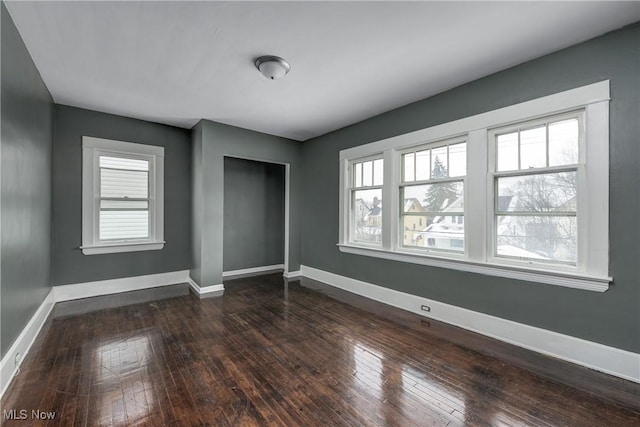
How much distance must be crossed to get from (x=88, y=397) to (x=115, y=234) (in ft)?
10.1

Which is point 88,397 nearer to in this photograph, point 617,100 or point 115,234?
point 115,234

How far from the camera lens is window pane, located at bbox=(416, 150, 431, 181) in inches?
146

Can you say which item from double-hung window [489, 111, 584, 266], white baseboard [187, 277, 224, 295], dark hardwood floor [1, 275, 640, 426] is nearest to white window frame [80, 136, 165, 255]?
white baseboard [187, 277, 224, 295]

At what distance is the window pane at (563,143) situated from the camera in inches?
101

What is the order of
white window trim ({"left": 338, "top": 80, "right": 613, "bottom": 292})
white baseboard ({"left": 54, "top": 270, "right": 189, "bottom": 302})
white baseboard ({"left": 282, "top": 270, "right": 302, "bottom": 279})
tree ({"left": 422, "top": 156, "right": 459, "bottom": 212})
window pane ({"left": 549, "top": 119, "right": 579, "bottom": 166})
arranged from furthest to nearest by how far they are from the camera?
white baseboard ({"left": 282, "top": 270, "right": 302, "bottom": 279}) → white baseboard ({"left": 54, "top": 270, "right": 189, "bottom": 302}) → tree ({"left": 422, "top": 156, "right": 459, "bottom": 212}) → window pane ({"left": 549, "top": 119, "right": 579, "bottom": 166}) → white window trim ({"left": 338, "top": 80, "right": 613, "bottom": 292})

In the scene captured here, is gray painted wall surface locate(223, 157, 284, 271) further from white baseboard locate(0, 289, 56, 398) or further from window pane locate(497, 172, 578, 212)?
window pane locate(497, 172, 578, 212)

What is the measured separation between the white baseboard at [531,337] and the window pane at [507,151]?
1.62 metres

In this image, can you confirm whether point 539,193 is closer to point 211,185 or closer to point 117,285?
point 211,185

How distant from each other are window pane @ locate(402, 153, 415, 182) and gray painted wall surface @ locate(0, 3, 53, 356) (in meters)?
4.06

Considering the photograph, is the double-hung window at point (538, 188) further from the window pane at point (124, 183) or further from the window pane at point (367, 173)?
the window pane at point (124, 183)

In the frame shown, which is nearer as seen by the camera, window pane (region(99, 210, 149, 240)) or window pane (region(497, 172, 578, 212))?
window pane (region(497, 172, 578, 212))

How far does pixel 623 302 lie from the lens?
7.45ft

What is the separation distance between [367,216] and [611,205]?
9.34 ft
